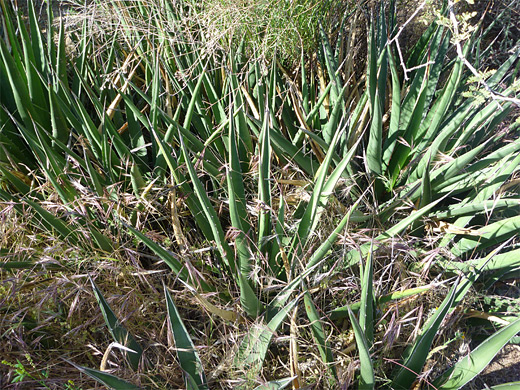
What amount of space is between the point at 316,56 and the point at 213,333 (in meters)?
1.34

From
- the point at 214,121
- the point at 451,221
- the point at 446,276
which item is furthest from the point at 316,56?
the point at 446,276

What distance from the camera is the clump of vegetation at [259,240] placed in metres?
1.29

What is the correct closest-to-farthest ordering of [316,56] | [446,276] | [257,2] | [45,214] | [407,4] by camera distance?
[45,214] < [446,276] < [257,2] < [316,56] < [407,4]

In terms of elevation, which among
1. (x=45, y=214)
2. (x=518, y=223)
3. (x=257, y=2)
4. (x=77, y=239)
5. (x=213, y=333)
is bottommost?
(x=213, y=333)

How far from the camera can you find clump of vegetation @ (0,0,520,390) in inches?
50.6

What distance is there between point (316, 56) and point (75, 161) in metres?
1.18

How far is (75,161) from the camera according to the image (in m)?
1.61

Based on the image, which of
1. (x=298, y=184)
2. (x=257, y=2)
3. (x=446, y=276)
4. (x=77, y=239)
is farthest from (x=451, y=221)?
(x=77, y=239)

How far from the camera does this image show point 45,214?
1426mm

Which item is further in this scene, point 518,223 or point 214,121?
point 214,121

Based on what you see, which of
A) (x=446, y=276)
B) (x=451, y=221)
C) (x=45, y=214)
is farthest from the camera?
(x=451, y=221)

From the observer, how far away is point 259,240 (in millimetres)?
1411

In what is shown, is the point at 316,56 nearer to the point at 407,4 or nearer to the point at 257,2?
the point at 257,2

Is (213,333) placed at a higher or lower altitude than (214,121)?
lower
